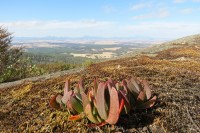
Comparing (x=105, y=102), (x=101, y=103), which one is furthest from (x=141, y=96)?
(x=101, y=103)

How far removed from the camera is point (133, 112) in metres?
4.36

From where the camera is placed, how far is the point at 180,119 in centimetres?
430

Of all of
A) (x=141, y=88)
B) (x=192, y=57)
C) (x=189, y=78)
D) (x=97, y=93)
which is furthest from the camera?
(x=192, y=57)

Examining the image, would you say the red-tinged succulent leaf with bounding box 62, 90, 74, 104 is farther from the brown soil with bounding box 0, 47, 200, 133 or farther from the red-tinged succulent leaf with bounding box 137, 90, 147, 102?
the red-tinged succulent leaf with bounding box 137, 90, 147, 102

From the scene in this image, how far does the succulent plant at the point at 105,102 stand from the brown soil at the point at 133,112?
0.39 ft

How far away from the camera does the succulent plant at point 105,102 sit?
3827 millimetres

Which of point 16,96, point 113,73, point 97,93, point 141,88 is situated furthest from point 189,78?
point 16,96

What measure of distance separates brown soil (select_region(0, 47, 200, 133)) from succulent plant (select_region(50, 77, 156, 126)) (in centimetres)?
12

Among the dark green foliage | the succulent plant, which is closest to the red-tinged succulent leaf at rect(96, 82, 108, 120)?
the succulent plant

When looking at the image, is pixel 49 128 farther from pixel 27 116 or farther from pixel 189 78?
pixel 189 78

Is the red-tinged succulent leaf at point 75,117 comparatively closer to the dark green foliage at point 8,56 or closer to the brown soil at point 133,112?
the brown soil at point 133,112

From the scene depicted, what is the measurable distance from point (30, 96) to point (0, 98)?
752 millimetres

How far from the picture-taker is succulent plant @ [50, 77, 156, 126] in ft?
12.6

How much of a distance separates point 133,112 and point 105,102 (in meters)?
0.62
